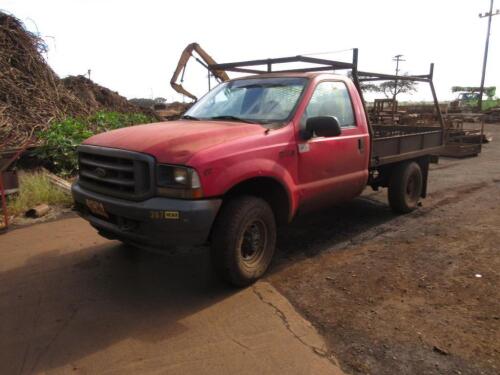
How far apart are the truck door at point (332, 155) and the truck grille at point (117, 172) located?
1.58 meters

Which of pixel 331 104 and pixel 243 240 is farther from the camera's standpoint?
pixel 331 104

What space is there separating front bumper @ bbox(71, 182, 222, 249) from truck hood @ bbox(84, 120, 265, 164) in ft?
1.18

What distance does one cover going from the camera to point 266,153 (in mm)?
3943

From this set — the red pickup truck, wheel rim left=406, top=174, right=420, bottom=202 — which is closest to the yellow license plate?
the red pickup truck

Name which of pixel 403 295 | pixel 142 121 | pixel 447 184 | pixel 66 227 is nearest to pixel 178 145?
pixel 403 295

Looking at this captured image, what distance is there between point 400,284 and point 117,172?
2769mm

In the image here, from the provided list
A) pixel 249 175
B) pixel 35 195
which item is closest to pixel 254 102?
pixel 249 175

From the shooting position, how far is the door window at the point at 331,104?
4.58 m

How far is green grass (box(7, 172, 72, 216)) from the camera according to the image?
6.31 m

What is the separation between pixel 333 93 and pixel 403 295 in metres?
2.37

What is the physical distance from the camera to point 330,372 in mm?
2768

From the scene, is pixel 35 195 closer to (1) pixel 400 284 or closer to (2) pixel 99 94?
(1) pixel 400 284

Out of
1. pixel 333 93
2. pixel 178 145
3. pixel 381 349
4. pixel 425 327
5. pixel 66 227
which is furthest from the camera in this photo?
pixel 66 227

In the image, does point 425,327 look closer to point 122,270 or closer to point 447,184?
point 122,270
